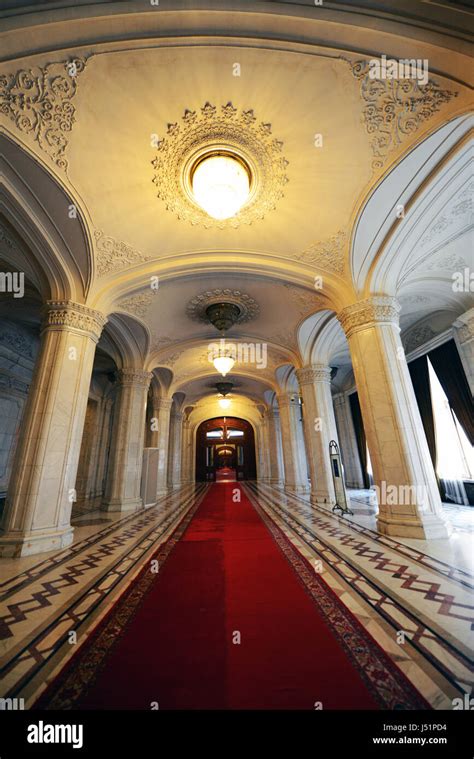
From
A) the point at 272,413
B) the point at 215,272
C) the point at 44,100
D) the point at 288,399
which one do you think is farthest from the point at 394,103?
the point at 272,413

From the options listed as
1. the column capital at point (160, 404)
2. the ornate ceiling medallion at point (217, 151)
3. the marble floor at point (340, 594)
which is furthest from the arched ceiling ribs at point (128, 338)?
the marble floor at point (340, 594)

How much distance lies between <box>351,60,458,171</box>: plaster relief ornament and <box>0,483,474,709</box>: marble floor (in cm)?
444

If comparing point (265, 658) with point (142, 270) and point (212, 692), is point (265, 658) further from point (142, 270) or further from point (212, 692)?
point (142, 270)

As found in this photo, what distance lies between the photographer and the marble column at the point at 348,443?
34.4 feet

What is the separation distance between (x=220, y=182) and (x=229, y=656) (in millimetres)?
4067

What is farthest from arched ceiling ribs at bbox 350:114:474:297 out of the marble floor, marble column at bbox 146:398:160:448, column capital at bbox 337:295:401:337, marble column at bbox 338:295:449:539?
marble column at bbox 146:398:160:448

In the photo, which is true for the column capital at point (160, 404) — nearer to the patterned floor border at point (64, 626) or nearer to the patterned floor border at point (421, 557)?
the patterned floor border at point (64, 626)

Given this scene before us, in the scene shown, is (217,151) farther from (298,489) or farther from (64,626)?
(298,489)

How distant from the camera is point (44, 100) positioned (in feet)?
9.02

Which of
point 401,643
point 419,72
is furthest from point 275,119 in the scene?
point 401,643

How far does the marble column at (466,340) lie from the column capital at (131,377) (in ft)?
24.9

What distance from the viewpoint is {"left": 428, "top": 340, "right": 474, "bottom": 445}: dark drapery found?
20.4ft

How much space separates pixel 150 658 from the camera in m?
1.42

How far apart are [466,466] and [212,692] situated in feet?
24.8
